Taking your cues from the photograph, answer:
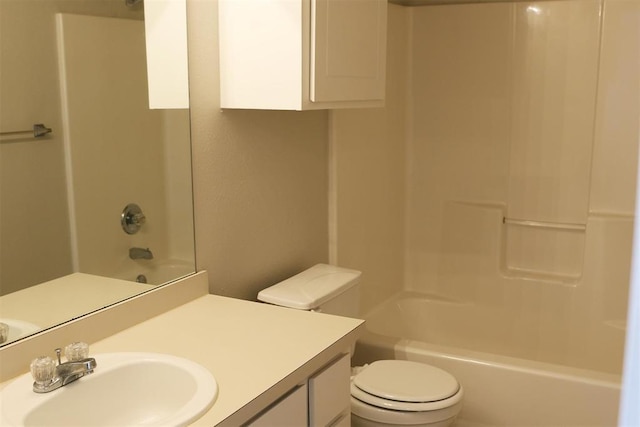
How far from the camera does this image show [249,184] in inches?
88.9

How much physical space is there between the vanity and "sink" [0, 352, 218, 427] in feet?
0.13

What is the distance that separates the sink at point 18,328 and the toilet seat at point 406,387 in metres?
1.15

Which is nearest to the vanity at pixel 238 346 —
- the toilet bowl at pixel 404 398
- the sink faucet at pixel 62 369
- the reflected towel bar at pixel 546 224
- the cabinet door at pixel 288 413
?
the cabinet door at pixel 288 413

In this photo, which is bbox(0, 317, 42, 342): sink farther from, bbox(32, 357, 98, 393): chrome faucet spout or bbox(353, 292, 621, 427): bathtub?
bbox(353, 292, 621, 427): bathtub

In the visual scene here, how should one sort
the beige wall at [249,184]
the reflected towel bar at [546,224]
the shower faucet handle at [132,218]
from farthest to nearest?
the reflected towel bar at [546,224] → the beige wall at [249,184] → the shower faucet handle at [132,218]

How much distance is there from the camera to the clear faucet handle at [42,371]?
1.39 meters

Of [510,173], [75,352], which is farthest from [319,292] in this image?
[510,173]

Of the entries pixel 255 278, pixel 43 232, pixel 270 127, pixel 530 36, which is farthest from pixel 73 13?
pixel 530 36

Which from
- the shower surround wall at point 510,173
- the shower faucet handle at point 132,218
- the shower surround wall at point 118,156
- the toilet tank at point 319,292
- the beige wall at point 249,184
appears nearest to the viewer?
the shower surround wall at point 118,156

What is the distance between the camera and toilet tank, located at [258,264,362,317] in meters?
2.18

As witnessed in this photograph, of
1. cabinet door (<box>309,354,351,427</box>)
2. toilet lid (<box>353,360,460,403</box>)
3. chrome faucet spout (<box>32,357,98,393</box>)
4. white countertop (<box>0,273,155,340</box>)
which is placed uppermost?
white countertop (<box>0,273,155,340</box>)

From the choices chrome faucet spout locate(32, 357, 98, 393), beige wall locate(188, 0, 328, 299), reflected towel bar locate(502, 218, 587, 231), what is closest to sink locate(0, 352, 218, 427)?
chrome faucet spout locate(32, 357, 98, 393)

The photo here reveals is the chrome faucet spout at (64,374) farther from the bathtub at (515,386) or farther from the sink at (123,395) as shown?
the bathtub at (515,386)

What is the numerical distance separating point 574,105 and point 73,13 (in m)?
2.33
